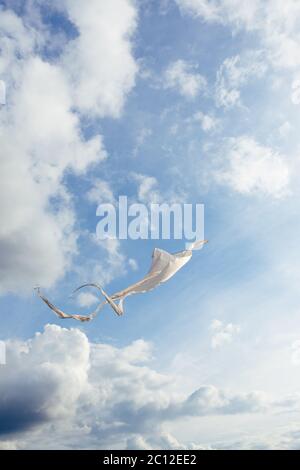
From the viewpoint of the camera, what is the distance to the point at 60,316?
2936 cm

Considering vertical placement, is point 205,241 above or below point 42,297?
above

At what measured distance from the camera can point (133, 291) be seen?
108ft

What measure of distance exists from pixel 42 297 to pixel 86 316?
377 cm

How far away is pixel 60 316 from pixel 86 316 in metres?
2.21
